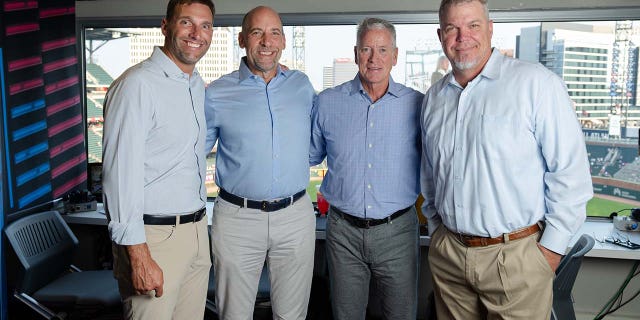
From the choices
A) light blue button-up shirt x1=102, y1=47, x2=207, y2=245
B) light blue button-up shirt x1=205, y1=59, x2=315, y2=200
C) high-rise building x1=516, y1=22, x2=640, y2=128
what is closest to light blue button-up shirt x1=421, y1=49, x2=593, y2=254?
light blue button-up shirt x1=205, y1=59, x2=315, y2=200

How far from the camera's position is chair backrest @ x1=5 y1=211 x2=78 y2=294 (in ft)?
11.9

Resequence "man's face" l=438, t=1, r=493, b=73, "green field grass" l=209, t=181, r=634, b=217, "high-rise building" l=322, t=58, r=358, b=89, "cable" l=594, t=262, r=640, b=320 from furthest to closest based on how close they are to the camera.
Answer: "high-rise building" l=322, t=58, r=358, b=89 → "green field grass" l=209, t=181, r=634, b=217 → "cable" l=594, t=262, r=640, b=320 → "man's face" l=438, t=1, r=493, b=73

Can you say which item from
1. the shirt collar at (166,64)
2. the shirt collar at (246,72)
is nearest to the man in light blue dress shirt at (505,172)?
the shirt collar at (246,72)

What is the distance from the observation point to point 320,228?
12.7 ft

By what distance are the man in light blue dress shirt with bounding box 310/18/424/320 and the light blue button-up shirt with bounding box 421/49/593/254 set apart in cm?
44

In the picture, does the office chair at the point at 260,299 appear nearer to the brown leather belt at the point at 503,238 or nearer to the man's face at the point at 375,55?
the man's face at the point at 375,55

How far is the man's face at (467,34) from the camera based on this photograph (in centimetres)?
218

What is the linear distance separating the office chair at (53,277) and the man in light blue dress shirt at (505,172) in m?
2.37

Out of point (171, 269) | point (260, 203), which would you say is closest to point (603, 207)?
point (260, 203)

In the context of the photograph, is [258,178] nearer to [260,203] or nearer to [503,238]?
[260,203]

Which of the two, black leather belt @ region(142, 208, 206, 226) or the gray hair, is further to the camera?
the gray hair

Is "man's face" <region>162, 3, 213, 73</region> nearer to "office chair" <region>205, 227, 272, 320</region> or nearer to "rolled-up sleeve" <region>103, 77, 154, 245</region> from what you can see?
"rolled-up sleeve" <region>103, 77, 154, 245</region>

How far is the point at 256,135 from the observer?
2.59 meters

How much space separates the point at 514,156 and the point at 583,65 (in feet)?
7.97
